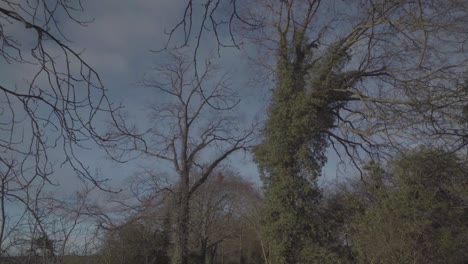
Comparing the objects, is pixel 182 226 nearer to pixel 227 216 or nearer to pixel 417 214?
pixel 417 214

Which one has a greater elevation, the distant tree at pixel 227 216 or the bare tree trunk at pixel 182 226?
the distant tree at pixel 227 216

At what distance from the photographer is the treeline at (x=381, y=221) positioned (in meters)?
11.1

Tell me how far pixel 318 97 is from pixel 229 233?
22041mm

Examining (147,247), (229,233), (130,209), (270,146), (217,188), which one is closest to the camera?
(270,146)

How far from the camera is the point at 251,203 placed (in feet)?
101

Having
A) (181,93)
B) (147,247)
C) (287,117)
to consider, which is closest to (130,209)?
(147,247)

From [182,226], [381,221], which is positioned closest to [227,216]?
[182,226]

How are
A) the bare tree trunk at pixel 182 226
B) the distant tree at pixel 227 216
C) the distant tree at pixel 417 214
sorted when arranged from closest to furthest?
1. the distant tree at pixel 417 214
2. the bare tree trunk at pixel 182 226
3. the distant tree at pixel 227 216

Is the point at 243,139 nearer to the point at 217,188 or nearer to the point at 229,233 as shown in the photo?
the point at 217,188

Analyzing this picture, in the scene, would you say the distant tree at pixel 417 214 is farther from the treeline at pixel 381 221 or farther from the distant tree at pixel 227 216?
the distant tree at pixel 227 216

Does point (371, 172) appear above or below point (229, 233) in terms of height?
below

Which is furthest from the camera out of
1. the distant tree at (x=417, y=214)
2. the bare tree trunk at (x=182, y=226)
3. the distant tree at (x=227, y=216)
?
the distant tree at (x=227, y=216)

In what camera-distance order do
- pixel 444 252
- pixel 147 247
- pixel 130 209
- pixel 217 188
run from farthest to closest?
pixel 217 188
pixel 147 247
pixel 130 209
pixel 444 252

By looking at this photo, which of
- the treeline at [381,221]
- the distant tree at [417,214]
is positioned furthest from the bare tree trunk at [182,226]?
the distant tree at [417,214]
